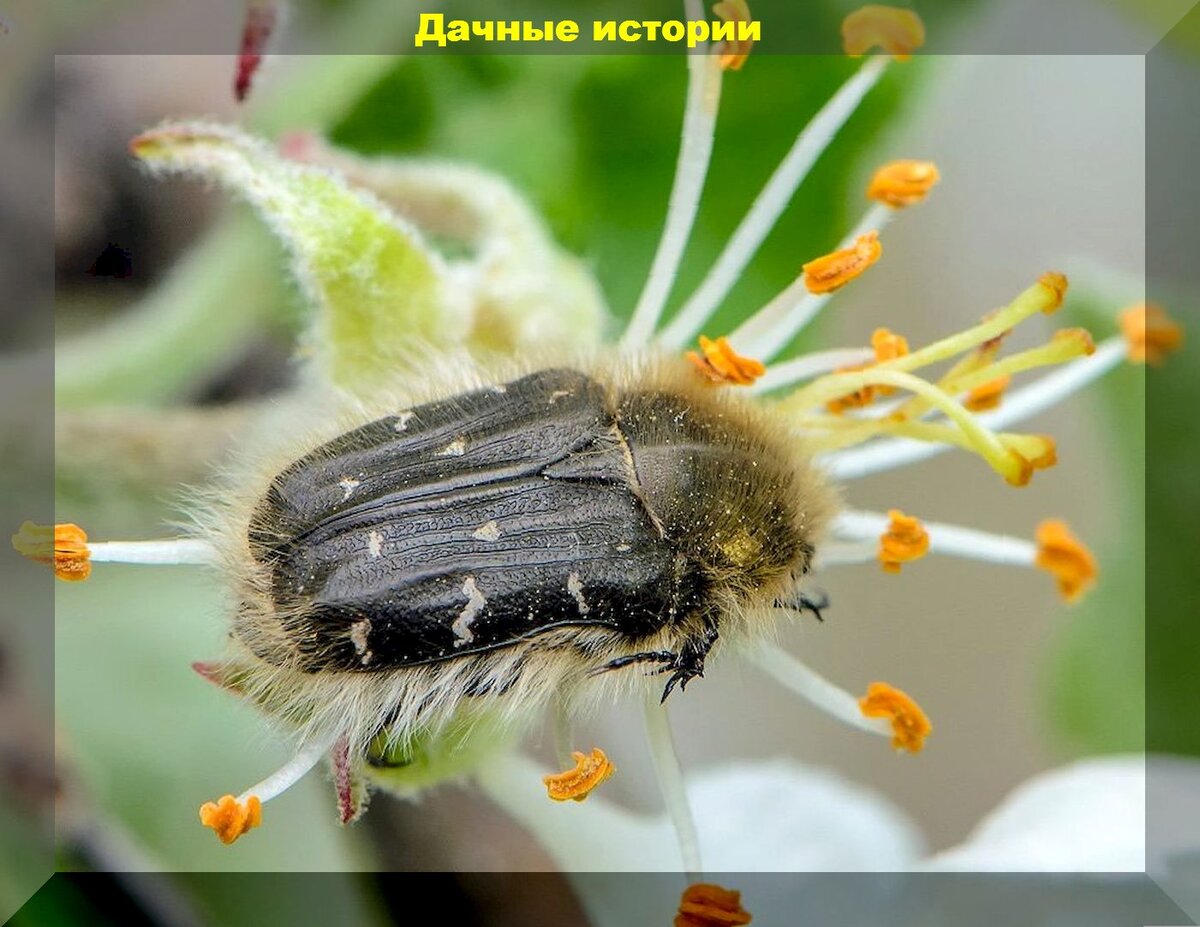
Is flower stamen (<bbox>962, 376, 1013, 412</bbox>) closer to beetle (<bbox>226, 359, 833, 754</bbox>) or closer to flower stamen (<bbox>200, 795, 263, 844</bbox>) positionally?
beetle (<bbox>226, 359, 833, 754</bbox>)

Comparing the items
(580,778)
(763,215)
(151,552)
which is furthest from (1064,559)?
(151,552)

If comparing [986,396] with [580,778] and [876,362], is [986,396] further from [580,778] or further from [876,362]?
[580,778]

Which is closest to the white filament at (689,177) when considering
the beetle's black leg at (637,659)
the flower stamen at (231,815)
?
the beetle's black leg at (637,659)

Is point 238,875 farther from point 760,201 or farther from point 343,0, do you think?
point 343,0

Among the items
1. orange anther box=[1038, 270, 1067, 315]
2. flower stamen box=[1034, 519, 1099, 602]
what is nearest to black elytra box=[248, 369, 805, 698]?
orange anther box=[1038, 270, 1067, 315]

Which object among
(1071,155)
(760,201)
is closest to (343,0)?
(760,201)

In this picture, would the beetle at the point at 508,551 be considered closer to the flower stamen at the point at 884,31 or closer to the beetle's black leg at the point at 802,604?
the beetle's black leg at the point at 802,604
